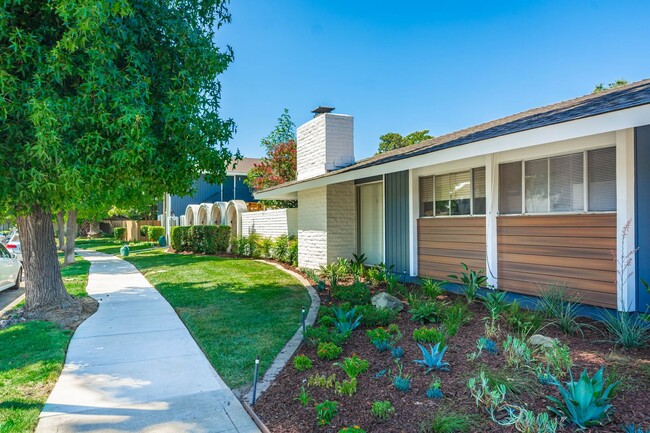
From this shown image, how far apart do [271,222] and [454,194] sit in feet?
30.5

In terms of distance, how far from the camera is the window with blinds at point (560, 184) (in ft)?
19.3

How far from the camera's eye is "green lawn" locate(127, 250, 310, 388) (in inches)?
212

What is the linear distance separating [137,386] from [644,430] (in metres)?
4.57

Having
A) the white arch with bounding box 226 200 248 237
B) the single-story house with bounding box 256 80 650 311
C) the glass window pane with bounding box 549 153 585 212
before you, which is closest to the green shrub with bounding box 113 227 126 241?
the white arch with bounding box 226 200 248 237

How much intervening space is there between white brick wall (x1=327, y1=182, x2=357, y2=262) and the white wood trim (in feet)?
23.2

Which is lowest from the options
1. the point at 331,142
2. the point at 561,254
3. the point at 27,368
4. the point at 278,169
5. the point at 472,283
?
the point at 27,368

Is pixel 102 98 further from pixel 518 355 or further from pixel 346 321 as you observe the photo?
pixel 518 355

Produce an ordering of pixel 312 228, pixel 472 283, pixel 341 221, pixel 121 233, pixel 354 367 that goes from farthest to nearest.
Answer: pixel 121 233 → pixel 312 228 → pixel 341 221 → pixel 472 283 → pixel 354 367

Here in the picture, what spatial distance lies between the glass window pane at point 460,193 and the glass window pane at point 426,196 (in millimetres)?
593

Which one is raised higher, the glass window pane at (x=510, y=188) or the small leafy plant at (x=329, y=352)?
the glass window pane at (x=510, y=188)

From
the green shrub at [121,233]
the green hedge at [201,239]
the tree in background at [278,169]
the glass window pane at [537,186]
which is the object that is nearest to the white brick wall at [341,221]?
the glass window pane at [537,186]

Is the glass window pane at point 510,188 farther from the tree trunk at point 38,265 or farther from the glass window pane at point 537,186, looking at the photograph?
the tree trunk at point 38,265

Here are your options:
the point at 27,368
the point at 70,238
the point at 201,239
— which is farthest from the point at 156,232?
the point at 27,368

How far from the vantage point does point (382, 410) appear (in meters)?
3.56
